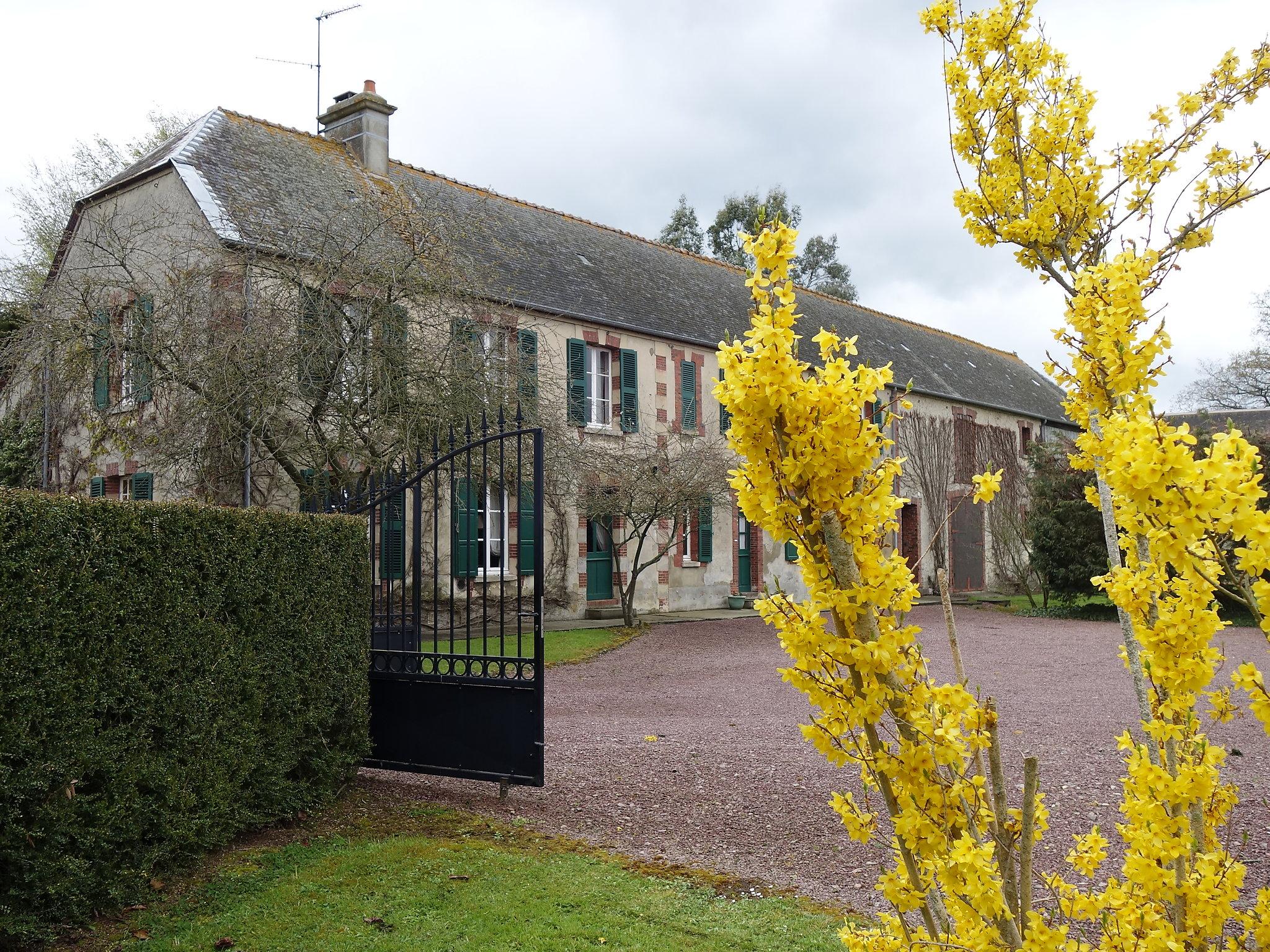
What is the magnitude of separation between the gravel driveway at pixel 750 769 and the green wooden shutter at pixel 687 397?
7447 millimetres

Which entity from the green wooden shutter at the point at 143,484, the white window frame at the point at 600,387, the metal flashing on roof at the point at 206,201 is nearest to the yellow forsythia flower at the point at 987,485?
the metal flashing on roof at the point at 206,201

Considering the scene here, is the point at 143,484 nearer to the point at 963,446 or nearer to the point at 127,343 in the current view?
the point at 127,343

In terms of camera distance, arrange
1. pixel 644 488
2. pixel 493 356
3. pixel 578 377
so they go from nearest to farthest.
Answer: pixel 493 356
pixel 644 488
pixel 578 377

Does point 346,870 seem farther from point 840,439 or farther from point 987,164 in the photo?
point 987,164

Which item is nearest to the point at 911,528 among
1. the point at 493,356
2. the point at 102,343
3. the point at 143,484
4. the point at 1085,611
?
the point at 1085,611

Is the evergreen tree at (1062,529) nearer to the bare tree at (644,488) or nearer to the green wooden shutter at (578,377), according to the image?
the bare tree at (644,488)

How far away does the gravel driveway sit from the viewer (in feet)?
17.4

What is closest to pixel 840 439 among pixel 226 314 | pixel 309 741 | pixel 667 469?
pixel 309 741

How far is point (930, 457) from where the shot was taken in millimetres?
25594

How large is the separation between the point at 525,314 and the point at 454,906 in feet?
41.2

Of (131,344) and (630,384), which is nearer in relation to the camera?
(131,344)

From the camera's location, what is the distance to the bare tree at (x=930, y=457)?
25281 millimetres

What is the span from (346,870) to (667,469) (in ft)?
40.6

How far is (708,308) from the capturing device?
73.2 feet
